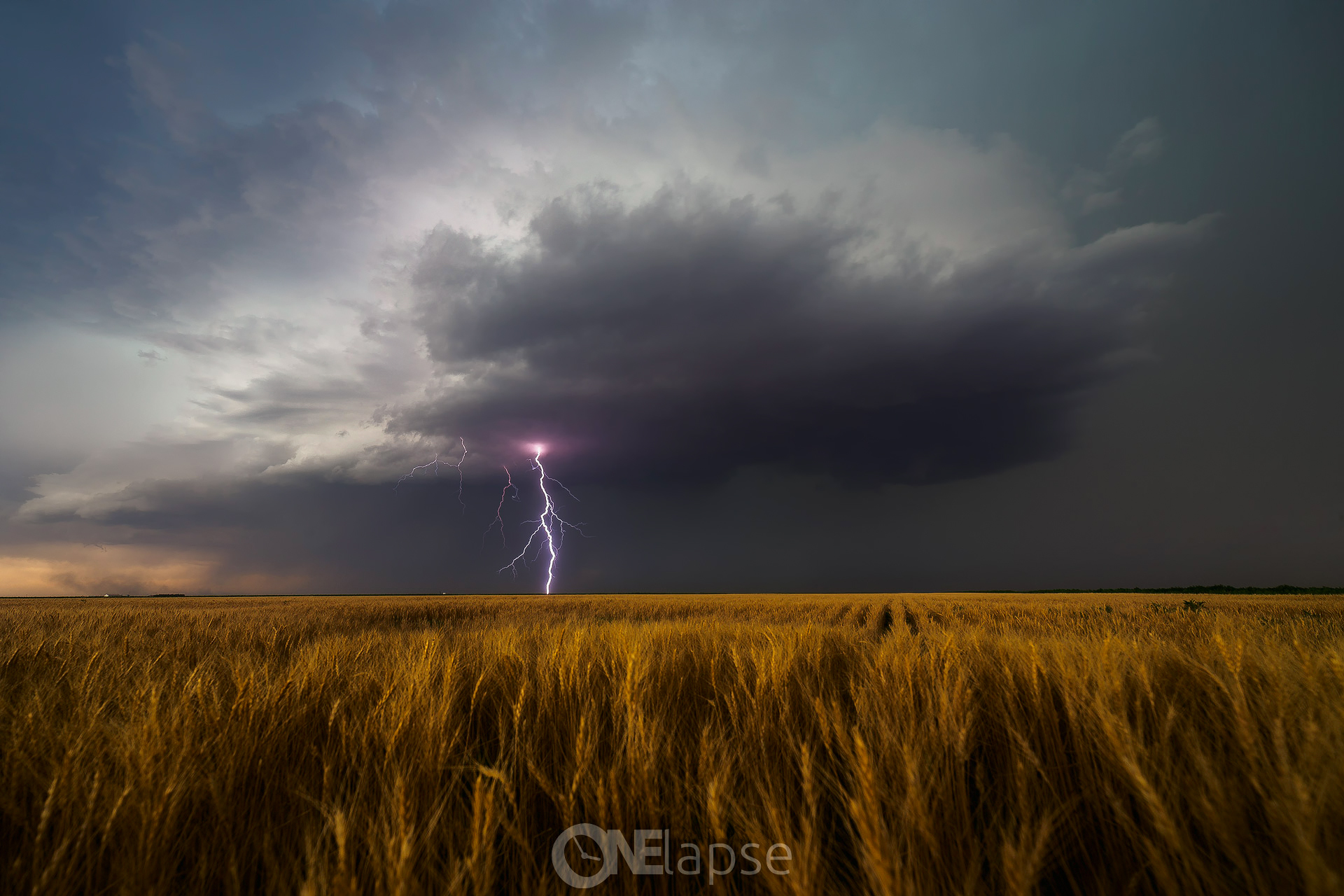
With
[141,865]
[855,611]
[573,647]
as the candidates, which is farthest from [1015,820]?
[855,611]

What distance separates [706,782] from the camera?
56.6 inches

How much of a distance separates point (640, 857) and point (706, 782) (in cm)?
26

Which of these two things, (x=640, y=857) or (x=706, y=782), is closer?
(x=640, y=857)

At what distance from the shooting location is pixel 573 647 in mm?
3557

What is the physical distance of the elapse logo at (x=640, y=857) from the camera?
1.17m

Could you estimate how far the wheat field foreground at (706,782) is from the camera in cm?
111

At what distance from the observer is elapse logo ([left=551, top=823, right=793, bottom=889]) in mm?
1173

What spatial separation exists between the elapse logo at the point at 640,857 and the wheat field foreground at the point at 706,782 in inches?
0.5

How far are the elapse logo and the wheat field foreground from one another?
0.01 m

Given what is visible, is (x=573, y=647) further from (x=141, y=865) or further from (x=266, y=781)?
(x=141, y=865)

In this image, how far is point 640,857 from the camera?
49.2 inches

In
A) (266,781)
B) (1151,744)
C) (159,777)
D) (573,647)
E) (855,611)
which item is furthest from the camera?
(855,611)

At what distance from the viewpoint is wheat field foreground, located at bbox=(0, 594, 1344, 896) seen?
3.63 feet

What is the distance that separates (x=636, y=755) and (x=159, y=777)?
1.29 metres
